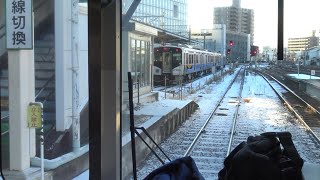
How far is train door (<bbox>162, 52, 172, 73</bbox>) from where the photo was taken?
29.1 meters

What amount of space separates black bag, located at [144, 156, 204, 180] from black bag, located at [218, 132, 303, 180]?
0.16m

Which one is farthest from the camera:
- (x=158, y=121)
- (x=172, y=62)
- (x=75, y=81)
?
(x=172, y=62)

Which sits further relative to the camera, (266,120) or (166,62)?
(166,62)

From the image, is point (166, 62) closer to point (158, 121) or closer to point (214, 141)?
point (214, 141)

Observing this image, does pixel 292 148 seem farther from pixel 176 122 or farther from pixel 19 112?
pixel 176 122

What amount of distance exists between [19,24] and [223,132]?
27.3 feet

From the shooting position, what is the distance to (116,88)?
9.95 ft

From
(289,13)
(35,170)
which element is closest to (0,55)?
(35,170)

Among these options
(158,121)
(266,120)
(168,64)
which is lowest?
(266,120)

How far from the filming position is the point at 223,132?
41.6ft

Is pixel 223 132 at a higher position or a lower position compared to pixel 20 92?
lower

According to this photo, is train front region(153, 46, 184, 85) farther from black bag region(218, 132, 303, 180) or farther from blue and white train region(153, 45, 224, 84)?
black bag region(218, 132, 303, 180)

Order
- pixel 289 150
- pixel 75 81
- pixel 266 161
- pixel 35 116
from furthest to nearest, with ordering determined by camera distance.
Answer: pixel 75 81 → pixel 35 116 → pixel 289 150 → pixel 266 161

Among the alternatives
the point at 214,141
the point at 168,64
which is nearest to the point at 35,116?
the point at 214,141
